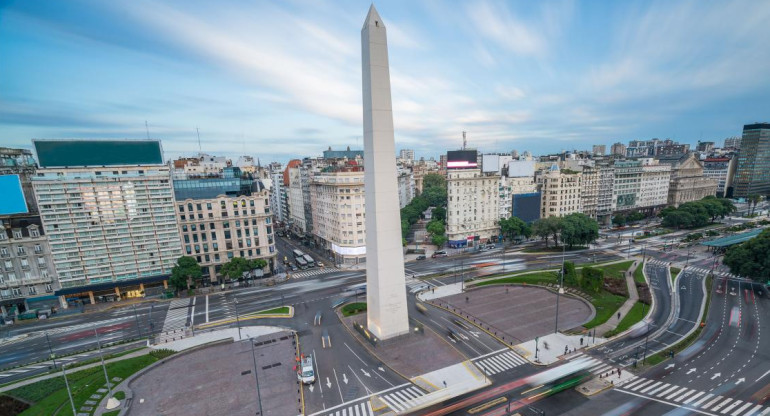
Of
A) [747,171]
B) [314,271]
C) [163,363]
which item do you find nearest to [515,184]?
[314,271]

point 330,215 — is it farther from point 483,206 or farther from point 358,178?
point 483,206

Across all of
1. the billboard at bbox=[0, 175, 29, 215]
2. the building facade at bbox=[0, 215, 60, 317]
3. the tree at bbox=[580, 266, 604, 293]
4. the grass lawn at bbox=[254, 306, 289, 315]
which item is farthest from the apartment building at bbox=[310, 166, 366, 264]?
the billboard at bbox=[0, 175, 29, 215]

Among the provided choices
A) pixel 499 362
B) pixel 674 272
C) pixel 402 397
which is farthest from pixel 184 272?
pixel 674 272

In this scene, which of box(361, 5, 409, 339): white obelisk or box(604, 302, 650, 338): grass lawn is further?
box(604, 302, 650, 338): grass lawn

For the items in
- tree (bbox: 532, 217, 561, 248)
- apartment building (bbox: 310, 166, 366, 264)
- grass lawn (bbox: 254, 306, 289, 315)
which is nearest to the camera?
grass lawn (bbox: 254, 306, 289, 315)

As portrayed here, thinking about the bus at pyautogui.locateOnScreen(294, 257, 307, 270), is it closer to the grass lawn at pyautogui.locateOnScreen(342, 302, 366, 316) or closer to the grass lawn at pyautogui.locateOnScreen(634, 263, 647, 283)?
the grass lawn at pyautogui.locateOnScreen(342, 302, 366, 316)

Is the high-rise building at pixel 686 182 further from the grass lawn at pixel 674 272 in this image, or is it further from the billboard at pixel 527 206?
the grass lawn at pixel 674 272
